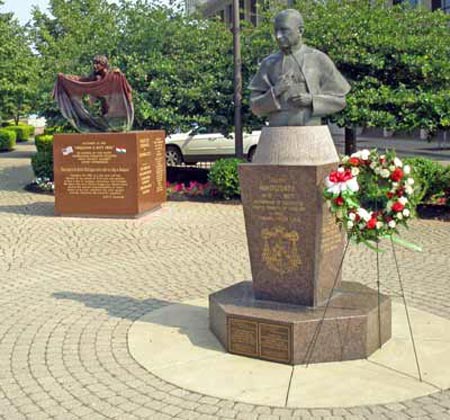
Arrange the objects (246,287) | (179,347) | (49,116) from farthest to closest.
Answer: (49,116) → (246,287) → (179,347)

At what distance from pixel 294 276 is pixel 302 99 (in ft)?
4.92

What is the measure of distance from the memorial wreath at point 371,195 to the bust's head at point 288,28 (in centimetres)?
133

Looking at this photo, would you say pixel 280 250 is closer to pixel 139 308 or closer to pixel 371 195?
pixel 371 195

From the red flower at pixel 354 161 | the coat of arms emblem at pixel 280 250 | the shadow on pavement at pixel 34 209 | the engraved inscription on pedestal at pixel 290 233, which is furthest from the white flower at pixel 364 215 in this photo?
the shadow on pavement at pixel 34 209

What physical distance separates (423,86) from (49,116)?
9248 mm

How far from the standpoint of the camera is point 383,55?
43.4ft

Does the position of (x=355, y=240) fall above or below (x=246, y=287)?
above

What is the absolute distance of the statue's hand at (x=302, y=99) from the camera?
17.4 feet

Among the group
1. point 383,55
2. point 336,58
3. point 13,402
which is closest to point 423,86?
point 383,55

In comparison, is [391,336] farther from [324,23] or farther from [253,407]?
[324,23]

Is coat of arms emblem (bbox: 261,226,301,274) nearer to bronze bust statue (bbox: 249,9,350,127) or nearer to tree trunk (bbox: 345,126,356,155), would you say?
bronze bust statue (bbox: 249,9,350,127)

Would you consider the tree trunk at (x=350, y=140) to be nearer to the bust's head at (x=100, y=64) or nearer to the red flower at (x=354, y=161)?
the bust's head at (x=100, y=64)

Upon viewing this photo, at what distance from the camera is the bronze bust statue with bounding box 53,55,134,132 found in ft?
39.5

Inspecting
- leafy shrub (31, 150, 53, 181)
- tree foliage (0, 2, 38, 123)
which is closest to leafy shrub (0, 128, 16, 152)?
tree foliage (0, 2, 38, 123)
